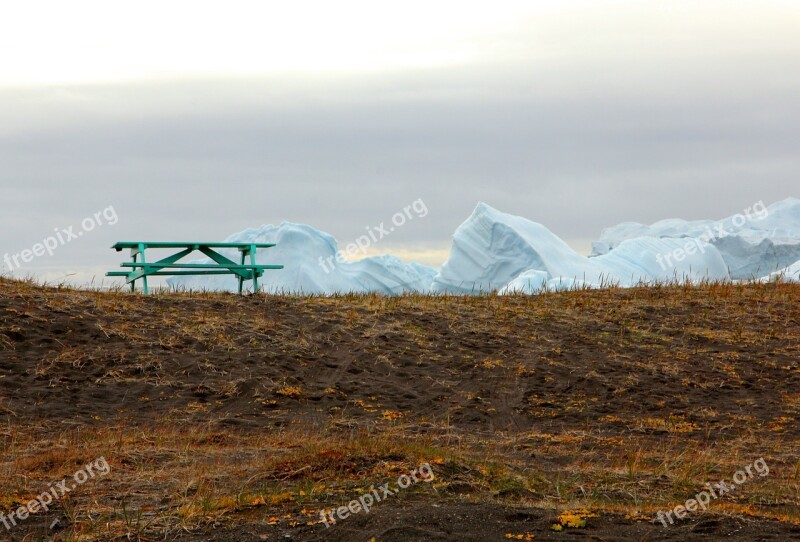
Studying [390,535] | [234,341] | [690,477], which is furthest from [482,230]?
[390,535]

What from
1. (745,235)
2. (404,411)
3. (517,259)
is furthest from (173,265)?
(745,235)

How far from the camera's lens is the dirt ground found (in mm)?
6484

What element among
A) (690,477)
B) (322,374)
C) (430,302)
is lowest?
(690,477)

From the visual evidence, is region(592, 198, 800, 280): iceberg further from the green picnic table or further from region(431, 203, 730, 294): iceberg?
the green picnic table

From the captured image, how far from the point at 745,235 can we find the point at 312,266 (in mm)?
18355

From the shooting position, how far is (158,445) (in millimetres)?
9477

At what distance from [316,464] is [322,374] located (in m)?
5.05

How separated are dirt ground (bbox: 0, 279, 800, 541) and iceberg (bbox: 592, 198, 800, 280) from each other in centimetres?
1628

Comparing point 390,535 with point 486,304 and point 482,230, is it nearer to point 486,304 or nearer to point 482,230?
point 486,304

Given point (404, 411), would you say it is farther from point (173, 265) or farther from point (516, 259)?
point (516, 259)

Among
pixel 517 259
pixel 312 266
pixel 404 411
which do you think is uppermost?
pixel 312 266

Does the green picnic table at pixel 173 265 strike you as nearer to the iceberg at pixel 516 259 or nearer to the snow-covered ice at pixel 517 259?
the snow-covered ice at pixel 517 259

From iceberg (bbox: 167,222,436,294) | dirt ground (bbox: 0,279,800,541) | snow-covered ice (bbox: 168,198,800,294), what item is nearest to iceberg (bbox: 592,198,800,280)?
snow-covered ice (bbox: 168,198,800,294)

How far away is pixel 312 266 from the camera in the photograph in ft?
111
